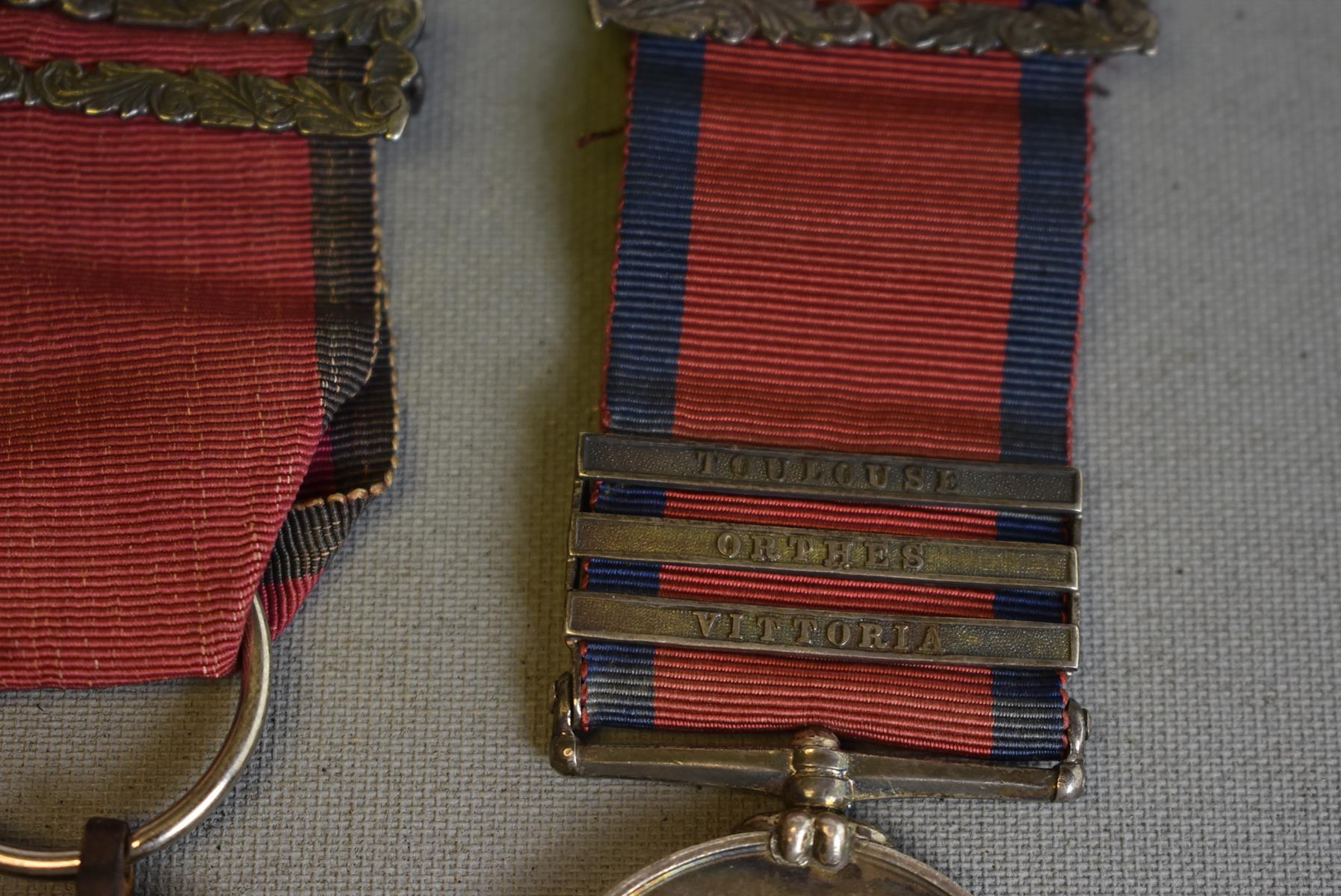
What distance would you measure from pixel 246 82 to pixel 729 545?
63 cm

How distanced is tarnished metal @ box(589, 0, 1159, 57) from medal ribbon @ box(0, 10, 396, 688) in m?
0.31

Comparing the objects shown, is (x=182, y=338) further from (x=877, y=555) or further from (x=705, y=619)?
(x=877, y=555)

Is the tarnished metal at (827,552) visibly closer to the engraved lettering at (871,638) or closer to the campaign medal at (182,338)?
the engraved lettering at (871,638)

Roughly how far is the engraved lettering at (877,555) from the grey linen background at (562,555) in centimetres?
20

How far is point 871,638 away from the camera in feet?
3.50

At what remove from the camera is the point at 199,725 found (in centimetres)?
107

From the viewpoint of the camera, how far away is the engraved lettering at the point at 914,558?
1.08 metres

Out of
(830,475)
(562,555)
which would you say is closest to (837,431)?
(830,475)

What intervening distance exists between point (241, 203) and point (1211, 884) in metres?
1.06

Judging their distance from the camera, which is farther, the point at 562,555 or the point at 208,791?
the point at 562,555

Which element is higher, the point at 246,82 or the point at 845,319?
the point at 246,82

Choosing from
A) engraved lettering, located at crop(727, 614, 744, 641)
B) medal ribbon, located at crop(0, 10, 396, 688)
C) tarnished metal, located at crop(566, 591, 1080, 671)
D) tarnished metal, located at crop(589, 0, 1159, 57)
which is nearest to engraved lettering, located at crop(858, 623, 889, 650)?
tarnished metal, located at crop(566, 591, 1080, 671)

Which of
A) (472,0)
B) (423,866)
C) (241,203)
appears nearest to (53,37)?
(241,203)

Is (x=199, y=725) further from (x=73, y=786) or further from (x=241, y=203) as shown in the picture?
(x=241, y=203)
